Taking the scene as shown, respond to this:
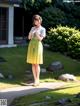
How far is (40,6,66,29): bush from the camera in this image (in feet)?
74.4

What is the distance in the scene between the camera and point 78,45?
1917cm

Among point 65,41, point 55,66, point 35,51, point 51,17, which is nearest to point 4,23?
point 51,17

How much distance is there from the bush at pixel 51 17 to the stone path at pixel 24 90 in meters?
9.38

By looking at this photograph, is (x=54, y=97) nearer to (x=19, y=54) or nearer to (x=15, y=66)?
(x=15, y=66)

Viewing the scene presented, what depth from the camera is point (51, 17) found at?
2280 cm

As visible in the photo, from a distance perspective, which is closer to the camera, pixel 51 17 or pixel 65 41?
pixel 65 41

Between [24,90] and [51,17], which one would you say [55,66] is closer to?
[24,90]

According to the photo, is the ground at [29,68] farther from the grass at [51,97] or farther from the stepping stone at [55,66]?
the stepping stone at [55,66]

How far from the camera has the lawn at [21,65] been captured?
45.5ft

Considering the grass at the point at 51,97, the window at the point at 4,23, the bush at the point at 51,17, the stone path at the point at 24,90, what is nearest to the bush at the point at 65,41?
the bush at the point at 51,17

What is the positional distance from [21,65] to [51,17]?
687 cm

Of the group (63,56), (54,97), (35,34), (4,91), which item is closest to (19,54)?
(63,56)

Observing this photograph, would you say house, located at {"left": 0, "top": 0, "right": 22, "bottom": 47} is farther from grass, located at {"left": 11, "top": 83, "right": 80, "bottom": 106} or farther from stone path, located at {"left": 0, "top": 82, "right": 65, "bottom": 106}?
grass, located at {"left": 11, "top": 83, "right": 80, "bottom": 106}

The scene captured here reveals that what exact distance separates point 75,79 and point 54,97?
4119mm
